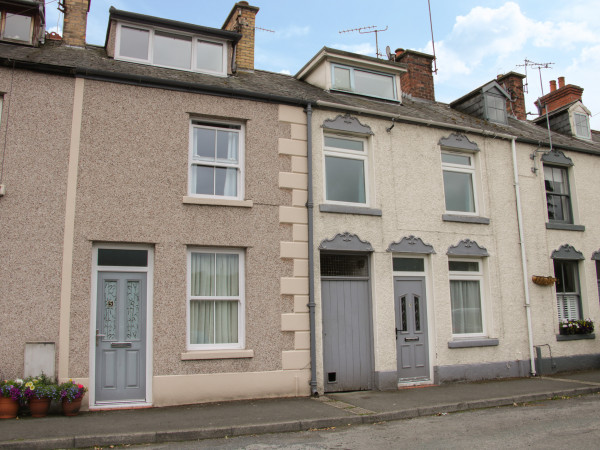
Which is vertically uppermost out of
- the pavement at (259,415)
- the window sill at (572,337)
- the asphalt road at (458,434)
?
the window sill at (572,337)

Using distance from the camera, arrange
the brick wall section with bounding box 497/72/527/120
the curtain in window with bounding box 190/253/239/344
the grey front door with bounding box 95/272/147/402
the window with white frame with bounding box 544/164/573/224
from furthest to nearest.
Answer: the brick wall section with bounding box 497/72/527/120 < the window with white frame with bounding box 544/164/573/224 < the curtain in window with bounding box 190/253/239/344 < the grey front door with bounding box 95/272/147/402

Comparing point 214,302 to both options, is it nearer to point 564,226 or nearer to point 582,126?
point 564,226

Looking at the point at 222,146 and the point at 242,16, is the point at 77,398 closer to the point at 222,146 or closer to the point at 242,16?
the point at 222,146

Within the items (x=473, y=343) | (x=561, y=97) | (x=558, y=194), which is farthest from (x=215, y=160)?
(x=561, y=97)

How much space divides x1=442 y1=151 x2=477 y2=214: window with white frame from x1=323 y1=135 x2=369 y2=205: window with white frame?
223cm

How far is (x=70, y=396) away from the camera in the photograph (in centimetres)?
811

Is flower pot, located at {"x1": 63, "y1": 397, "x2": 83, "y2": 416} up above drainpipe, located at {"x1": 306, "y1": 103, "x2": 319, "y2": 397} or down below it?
below

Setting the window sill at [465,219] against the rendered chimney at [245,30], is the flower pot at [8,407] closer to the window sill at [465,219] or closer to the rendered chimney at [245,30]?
the rendered chimney at [245,30]

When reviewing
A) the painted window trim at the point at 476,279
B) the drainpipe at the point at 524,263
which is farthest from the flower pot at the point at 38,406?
the drainpipe at the point at 524,263

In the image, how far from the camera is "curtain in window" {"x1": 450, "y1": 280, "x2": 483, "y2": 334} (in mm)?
12258

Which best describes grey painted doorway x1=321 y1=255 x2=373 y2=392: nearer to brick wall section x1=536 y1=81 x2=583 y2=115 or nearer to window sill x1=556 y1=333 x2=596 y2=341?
window sill x1=556 y1=333 x2=596 y2=341

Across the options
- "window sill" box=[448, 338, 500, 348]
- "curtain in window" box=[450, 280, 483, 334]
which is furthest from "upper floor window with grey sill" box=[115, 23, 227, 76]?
"window sill" box=[448, 338, 500, 348]

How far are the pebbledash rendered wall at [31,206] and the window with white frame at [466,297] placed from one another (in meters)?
8.34

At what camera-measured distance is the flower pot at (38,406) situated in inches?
314
